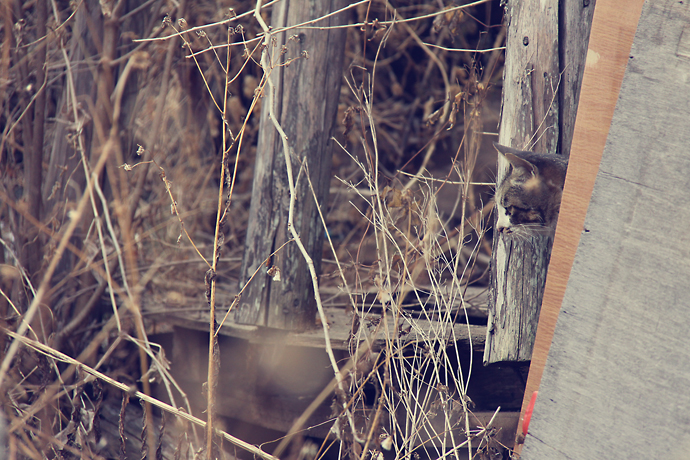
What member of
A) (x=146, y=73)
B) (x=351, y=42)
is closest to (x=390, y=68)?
(x=351, y=42)

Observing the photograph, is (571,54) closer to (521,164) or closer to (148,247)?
(521,164)

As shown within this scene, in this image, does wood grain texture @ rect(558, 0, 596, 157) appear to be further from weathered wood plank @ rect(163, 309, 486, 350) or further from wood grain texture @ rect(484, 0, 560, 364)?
weathered wood plank @ rect(163, 309, 486, 350)

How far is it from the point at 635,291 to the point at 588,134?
1.85 feet

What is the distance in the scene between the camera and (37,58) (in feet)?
8.21

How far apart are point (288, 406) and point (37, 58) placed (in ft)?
7.10

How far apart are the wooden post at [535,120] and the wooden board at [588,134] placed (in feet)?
0.49

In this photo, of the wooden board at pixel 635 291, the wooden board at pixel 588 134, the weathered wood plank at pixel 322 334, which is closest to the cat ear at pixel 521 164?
the wooden board at pixel 588 134

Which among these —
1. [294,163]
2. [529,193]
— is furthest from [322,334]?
[529,193]

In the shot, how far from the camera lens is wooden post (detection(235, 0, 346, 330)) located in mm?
2264

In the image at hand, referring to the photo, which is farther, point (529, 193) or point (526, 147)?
point (526, 147)

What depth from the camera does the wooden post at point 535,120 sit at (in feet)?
5.81

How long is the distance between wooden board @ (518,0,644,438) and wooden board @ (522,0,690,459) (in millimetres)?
243

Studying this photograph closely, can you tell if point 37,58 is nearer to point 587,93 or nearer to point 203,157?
point 203,157

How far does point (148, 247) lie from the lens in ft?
12.2
